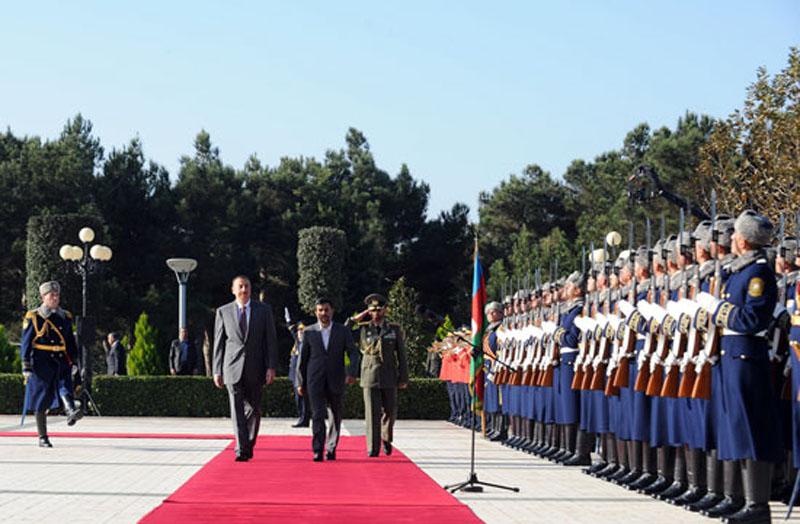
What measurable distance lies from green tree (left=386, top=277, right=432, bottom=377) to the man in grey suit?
15.8 meters

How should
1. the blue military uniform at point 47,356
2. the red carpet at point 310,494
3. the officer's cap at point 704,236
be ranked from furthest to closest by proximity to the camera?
the blue military uniform at point 47,356 < the officer's cap at point 704,236 < the red carpet at point 310,494

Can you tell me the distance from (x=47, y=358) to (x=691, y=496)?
8.64 m

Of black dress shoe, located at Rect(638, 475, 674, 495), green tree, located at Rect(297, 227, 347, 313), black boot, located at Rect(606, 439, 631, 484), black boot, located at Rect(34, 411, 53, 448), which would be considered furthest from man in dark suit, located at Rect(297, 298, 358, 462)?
green tree, located at Rect(297, 227, 347, 313)

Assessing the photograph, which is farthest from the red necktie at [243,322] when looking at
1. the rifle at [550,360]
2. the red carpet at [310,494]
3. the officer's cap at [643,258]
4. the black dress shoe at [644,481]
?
the black dress shoe at [644,481]

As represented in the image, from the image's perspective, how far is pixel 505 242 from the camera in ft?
204

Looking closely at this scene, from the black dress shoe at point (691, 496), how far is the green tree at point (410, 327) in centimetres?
1962

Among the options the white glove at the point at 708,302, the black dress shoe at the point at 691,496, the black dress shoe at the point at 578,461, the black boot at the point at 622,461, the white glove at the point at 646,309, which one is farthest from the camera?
the black dress shoe at the point at 578,461

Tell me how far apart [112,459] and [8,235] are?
37281 millimetres

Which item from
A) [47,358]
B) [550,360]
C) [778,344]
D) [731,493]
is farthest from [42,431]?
[778,344]

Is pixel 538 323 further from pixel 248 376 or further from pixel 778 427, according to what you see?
pixel 778 427

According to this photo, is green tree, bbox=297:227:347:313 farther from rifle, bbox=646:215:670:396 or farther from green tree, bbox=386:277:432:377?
rifle, bbox=646:215:670:396

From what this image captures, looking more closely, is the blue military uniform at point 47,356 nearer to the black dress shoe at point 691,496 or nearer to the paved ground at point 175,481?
the paved ground at point 175,481

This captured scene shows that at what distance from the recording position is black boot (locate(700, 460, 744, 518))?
29.6 ft

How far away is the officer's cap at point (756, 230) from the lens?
8945mm
